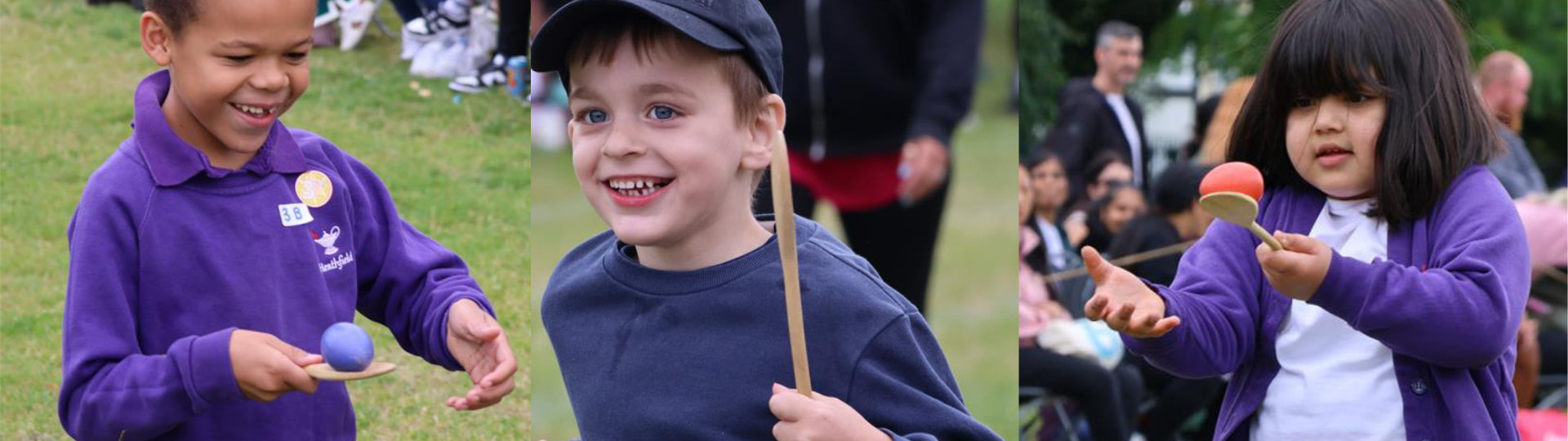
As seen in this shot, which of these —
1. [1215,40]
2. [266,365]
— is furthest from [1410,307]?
[1215,40]

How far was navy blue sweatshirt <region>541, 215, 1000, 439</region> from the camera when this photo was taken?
2191 millimetres

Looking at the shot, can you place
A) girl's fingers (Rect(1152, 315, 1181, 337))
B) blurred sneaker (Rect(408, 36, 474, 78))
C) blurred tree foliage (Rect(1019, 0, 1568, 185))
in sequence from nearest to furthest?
girl's fingers (Rect(1152, 315, 1181, 337))
blurred sneaker (Rect(408, 36, 474, 78))
blurred tree foliage (Rect(1019, 0, 1568, 185))

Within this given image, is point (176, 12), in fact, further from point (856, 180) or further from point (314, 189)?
point (856, 180)

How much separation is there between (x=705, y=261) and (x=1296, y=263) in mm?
745

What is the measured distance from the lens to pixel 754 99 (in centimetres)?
233

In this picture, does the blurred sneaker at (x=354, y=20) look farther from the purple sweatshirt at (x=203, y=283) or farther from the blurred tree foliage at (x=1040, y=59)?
the purple sweatshirt at (x=203, y=283)

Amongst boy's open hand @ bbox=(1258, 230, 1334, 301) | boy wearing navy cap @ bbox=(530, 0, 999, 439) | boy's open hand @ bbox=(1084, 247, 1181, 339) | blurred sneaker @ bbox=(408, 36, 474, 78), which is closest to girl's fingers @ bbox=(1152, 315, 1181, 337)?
boy's open hand @ bbox=(1084, 247, 1181, 339)

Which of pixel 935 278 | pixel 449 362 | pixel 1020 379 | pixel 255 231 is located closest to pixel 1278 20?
pixel 449 362

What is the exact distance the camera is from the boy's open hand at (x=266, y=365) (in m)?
2.31

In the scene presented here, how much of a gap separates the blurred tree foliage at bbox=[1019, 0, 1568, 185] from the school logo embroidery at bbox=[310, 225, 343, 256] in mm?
4166

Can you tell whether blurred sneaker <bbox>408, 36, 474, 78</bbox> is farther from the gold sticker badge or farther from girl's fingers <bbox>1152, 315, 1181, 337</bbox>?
girl's fingers <bbox>1152, 315, 1181, 337</bbox>

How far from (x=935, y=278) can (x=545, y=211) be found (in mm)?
2059

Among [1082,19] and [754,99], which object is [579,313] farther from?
[1082,19]

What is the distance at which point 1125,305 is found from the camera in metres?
2.39
